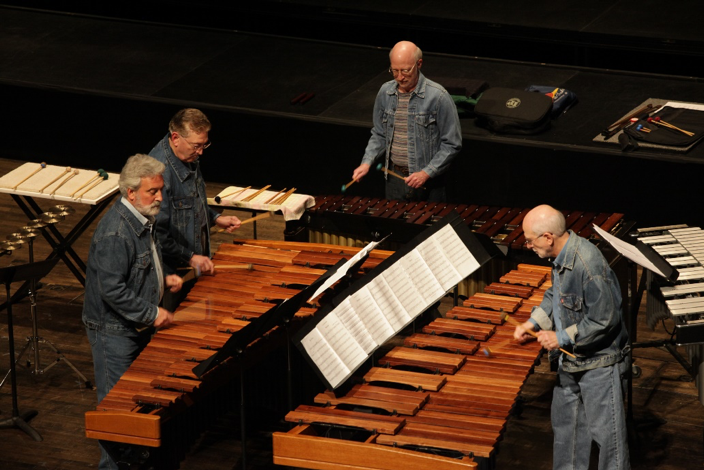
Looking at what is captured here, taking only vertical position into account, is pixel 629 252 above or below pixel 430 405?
above

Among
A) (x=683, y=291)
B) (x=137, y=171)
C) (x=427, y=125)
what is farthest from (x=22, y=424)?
(x=683, y=291)

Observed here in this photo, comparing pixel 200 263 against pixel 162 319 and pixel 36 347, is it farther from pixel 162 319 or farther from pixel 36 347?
pixel 36 347

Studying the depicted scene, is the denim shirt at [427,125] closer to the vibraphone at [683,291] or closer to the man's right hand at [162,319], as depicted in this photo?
the vibraphone at [683,291]

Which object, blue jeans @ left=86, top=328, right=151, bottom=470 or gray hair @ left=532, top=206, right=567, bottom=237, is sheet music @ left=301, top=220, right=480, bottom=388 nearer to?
gray hair @ left=532, top=206, right=567, bottom=237

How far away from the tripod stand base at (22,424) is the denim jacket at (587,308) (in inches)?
124

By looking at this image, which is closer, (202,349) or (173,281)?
(202,349)

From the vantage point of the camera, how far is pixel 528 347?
6031mm

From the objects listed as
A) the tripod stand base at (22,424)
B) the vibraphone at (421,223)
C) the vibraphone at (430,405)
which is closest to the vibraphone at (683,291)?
the vibraphone at (421,223)

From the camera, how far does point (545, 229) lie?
534cm

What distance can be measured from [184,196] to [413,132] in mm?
1920

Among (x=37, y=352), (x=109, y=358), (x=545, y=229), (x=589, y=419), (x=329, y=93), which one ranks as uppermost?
(x=329, y=93)

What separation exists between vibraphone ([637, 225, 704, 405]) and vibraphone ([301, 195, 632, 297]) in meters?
Result: 0.52

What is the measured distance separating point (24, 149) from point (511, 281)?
19.4 feet

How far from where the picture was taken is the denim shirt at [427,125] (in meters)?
7.77
